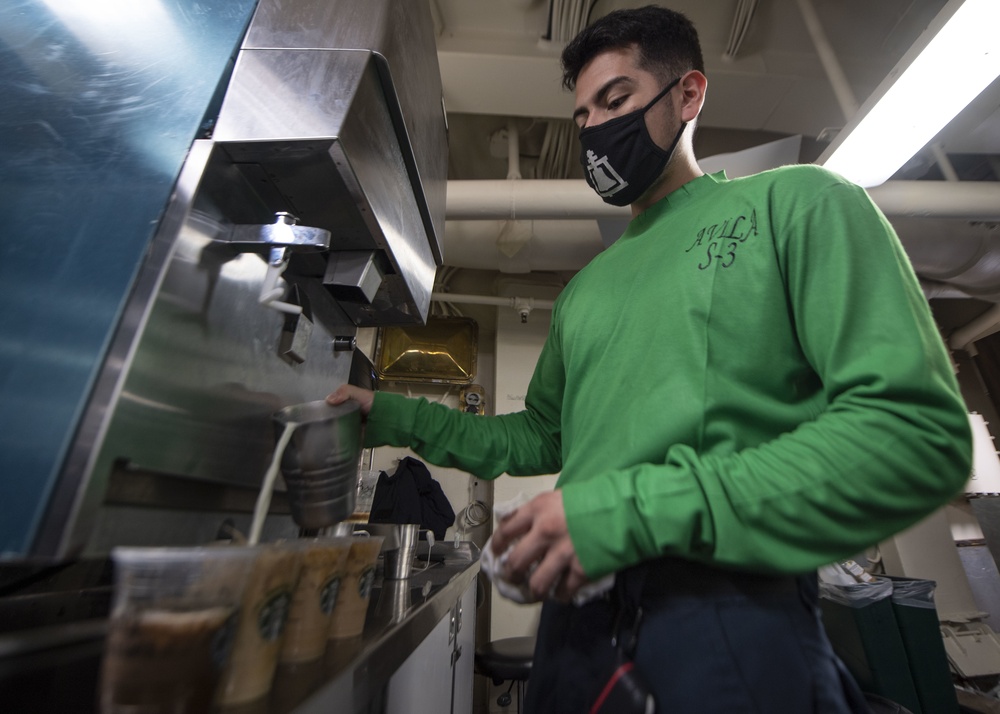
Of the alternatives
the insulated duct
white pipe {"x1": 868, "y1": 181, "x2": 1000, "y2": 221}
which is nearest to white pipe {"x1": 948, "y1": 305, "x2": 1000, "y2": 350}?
the insulated duct

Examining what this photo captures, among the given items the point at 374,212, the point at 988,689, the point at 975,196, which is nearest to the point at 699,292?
the point at 374,212

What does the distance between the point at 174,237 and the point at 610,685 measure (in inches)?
29.3

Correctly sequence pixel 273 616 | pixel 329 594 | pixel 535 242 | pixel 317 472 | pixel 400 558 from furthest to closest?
pixel 535 242, pixel 400 558, pixel 317 472, pixel 329 594, pixel 273 616

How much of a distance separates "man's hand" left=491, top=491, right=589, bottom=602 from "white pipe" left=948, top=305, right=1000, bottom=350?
14.6ft

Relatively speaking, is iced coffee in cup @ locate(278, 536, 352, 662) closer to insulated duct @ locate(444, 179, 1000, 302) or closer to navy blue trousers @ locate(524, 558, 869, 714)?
navy blue trousers @ locate(524, 558, 869, 714)

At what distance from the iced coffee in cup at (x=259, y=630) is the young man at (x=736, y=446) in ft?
0.73

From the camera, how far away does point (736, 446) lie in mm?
513

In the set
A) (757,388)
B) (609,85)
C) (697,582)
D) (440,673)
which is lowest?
(440,673)

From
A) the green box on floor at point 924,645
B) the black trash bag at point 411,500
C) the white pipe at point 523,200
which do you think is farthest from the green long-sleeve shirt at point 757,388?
the green box on floor at point 924,645

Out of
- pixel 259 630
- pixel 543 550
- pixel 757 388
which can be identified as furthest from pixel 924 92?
pixel 259 630

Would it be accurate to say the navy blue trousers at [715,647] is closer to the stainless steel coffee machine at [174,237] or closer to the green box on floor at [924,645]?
the stainless steel coffee machine at [174,237]

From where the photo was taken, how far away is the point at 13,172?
2.12ft

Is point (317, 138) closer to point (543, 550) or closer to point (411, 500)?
point (543, 550)

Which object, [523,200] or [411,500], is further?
[411,500]
